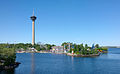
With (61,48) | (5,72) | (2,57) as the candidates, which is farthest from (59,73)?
(61,48)

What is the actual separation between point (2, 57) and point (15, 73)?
29.0 feet

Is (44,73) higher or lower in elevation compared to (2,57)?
lower

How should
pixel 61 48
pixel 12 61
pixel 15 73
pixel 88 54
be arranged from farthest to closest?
1. pixel 61 48
2. pixel 88 54
3. pixel 12 61
4. pixel 15 73

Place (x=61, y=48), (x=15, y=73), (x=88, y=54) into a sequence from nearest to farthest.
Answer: (x=15, y=73), (x=88, y=54), (x=61, y=48)

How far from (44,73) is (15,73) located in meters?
8.14

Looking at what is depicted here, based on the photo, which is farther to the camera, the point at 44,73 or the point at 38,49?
the point at 38,49

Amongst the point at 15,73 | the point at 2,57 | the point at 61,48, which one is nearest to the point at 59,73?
the point at 15,73

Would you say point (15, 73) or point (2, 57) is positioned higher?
point (2, 57)

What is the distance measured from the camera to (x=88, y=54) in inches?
4582

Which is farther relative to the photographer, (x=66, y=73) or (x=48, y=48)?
(x=48, y=48)

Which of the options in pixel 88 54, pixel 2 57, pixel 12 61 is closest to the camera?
pixel 2 57

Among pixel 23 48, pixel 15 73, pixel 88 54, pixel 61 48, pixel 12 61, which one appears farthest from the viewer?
pixel 23 48

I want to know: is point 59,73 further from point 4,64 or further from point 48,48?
point 48,48

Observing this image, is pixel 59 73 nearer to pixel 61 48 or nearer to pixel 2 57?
pixel 2 57
